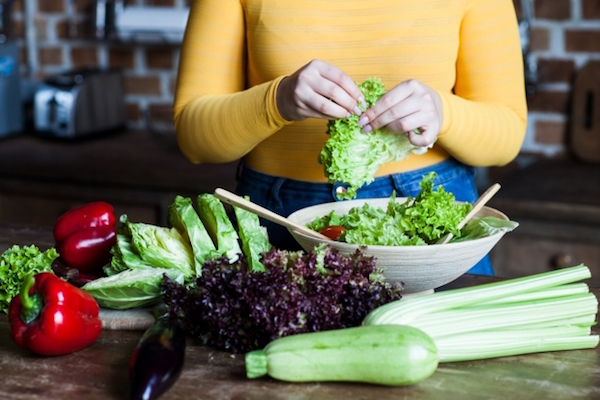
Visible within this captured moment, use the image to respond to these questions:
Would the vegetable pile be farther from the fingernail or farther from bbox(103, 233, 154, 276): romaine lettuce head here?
the fingernail

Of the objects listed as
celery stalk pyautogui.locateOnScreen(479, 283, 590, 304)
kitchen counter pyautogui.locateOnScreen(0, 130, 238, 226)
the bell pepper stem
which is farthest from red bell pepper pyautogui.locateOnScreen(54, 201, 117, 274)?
kitchen counter pyautogui.locateOnScreen(0, 130, 238, 226)

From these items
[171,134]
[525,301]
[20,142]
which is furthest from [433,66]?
[20,142]

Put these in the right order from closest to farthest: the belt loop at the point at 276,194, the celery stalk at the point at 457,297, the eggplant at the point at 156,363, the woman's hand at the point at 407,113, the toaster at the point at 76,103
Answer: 1. the eggplant at the point at 156,363
2. the celery stalk at the point at 457,297
3. the woman's hand at the point at 407,113
4. the belt loop at the point at 276,194
5. the toaster at the point at 76,103

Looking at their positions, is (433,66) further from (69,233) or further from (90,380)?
(90,380)

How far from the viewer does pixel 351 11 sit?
1.62 metres

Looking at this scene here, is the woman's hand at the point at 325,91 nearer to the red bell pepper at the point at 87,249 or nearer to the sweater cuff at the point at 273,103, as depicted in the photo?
the sweater cuff at the point at 273,103

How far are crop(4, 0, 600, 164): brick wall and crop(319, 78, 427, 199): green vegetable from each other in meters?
1.59

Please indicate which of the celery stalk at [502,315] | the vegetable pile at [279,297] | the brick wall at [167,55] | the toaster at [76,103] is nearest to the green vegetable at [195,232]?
the vegetable pile at [279,297]

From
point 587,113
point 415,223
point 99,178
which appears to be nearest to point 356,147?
point 415,223

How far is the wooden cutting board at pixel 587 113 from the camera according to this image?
9.20ft

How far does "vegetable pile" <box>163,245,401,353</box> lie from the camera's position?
1.07 m

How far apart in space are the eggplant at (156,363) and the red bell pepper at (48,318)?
117mm

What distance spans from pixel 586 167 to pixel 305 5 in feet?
5.01

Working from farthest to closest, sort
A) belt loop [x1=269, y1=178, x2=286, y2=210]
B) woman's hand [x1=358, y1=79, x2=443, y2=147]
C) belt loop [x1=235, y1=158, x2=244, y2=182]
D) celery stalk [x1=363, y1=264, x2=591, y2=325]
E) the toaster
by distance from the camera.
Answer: the toaster < belt loop [x1=235, y1=158, x2=244, y2=182] < belt loop [x1=269, y1=178, x2=286, y2=210] < woman's hand [x1=358, y1=79, x2=443, y2=147] < celery stalk [x1=363, y1=264, x2=591, y2=325]
